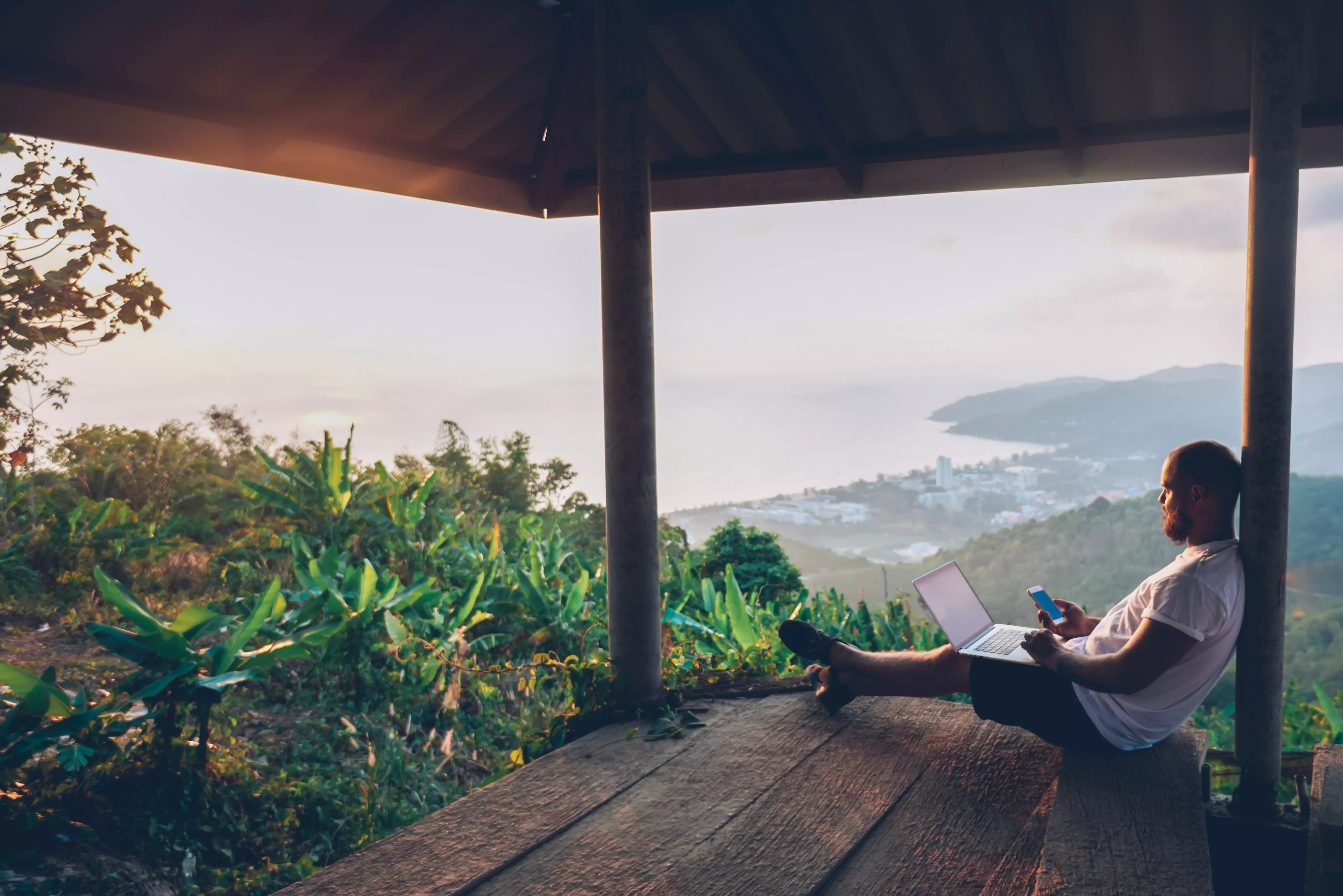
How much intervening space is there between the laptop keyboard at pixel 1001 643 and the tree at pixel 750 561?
355 cm

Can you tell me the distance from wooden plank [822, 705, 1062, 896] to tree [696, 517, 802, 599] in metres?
3.71

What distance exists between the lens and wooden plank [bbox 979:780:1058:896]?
1.84 m

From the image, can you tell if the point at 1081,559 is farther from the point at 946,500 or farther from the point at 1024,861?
the point at 1024,861

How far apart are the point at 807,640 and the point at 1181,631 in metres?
1.28

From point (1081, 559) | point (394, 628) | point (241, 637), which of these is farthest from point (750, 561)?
point (1081, 559)

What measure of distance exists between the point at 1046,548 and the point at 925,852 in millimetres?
9004

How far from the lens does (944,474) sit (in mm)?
12383

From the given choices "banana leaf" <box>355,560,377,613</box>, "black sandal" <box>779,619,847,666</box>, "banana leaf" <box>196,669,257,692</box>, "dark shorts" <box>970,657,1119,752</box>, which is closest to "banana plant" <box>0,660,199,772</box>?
"banana leaf" <box>196,669,257,692</box>

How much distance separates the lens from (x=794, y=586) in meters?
6.68

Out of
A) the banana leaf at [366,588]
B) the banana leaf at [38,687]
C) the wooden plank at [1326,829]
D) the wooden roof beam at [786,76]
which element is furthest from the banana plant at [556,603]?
the wooden plank at [1326,829]

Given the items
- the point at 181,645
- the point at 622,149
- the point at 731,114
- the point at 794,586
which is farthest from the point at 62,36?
the point at 794,586

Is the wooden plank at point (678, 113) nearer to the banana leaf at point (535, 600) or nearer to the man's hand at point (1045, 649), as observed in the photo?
the banana leaf at point (535, 600)

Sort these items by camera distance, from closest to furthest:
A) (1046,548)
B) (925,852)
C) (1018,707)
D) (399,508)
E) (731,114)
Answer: (925,852) → (1018,707) → (731,114) → (399,508) → (1046,548)

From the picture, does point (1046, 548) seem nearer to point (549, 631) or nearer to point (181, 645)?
point (549, 631)
